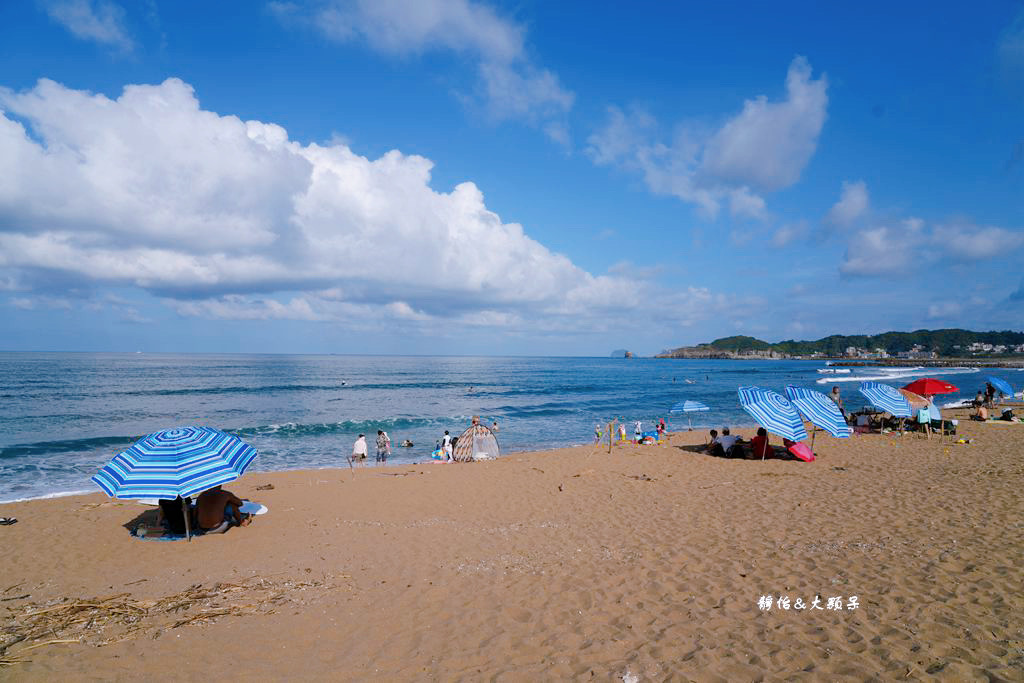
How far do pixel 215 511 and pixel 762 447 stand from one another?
14870 mm

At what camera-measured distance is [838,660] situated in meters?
4.41

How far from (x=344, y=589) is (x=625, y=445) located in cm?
1551

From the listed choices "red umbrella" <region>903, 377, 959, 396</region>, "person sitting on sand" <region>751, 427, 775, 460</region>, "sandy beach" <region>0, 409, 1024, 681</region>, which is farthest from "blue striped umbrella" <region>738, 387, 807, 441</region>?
"red umbrella" <region>903, 377, 959, 396</region>

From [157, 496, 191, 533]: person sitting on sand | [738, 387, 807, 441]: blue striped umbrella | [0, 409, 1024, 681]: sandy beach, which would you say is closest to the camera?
[0, 409, 1024, 681]: sandy beach

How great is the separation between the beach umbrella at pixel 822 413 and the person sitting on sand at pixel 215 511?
48.4 ft

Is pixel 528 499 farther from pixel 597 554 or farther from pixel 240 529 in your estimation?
pixel 240 529

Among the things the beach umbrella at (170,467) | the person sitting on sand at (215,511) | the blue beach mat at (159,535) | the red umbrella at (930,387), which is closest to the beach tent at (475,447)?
the person sitting on sand at (215,511)

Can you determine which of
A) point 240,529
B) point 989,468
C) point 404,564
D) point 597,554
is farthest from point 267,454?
point 989,468

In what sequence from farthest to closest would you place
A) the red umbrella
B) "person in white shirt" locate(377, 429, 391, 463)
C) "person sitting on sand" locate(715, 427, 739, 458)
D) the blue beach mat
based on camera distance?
1. the red umbrella
2. "person in white shirt" locate(377, 429, 391, 463)
3. "person sitting on sand" locate(715, 427, 739, 458)
4. the blue beach mat

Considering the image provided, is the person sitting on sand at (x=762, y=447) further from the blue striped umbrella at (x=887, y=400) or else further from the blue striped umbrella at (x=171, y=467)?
the blue striped umbrella at (x=171, y=467)

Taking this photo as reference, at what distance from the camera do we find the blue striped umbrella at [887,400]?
17.8 metres

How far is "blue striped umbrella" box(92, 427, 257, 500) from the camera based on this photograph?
7.45 metres

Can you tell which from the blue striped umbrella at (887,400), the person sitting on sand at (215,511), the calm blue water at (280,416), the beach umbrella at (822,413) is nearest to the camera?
the person sitting on sand at (215,511)

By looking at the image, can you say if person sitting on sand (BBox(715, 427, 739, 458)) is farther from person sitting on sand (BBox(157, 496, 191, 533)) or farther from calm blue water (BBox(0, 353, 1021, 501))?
person sitting on sand (BBox(157, 496, 191, 533))
